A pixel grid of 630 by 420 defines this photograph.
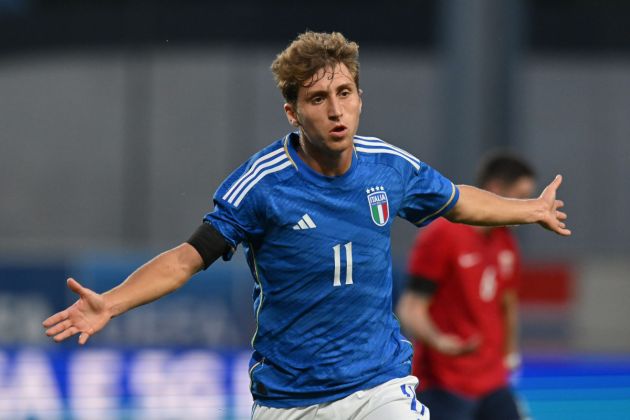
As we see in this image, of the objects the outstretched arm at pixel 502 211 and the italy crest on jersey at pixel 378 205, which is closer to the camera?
the italy crest on jersey at pixel 378 205

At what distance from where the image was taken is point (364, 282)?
434cm

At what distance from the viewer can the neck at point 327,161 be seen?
4352 millimetres

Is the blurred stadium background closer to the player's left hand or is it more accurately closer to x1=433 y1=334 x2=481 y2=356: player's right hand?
x1=433 y1=334 x2=481 y2=356: player's right hand

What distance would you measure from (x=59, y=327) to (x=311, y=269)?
92 cm

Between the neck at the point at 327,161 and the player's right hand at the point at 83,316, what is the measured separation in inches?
36.6

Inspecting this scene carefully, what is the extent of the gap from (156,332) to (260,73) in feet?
35.3

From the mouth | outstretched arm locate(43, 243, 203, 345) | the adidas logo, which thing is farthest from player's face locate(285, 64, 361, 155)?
outstretched arm locate(43, 243, 203, 345)

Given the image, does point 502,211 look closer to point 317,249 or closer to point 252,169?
point 317,249

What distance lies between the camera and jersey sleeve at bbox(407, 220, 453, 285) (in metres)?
6.27

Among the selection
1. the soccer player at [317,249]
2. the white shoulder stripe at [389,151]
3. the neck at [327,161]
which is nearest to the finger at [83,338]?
the soccer player at [317,249]

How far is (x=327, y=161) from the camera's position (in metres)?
4.36

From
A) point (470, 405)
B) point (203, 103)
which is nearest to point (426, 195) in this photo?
point (470, 405)

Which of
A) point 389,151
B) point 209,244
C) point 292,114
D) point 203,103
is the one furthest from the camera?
point 203,103

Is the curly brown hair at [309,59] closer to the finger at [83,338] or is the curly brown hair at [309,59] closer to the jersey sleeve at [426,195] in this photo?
the jersey sleeve at [426,195]
